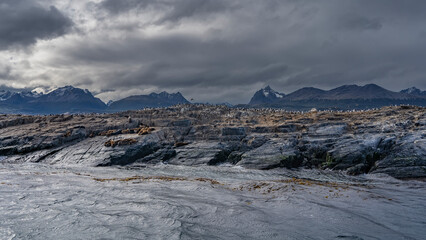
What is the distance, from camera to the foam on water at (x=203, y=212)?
527 inches

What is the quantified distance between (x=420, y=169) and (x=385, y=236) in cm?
3105

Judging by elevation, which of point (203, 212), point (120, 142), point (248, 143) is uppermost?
point (120, 142)

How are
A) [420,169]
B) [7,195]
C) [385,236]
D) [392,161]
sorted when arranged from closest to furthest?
[385,236] < [7,195] < [420,169] < [392,161]

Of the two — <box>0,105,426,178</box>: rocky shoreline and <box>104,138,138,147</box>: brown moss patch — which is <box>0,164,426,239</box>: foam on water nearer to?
<box>0,105,426,178</box>: rocky shoreline

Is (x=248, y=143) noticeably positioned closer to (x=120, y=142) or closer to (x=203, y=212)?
(x=120, y=142)

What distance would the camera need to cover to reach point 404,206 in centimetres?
2133

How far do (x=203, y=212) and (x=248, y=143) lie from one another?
37185mm

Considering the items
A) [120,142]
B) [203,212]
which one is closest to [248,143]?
[120,142]

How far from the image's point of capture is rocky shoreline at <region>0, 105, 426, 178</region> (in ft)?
142

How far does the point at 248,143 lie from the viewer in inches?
2109

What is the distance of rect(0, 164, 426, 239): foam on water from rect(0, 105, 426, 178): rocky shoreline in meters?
16.7

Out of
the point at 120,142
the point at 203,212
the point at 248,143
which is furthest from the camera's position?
the point at 120,142

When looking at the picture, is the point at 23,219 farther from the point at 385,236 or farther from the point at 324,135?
the point at 324,135

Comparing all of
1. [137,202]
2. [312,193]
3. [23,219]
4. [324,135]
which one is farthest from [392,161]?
[23,219]
